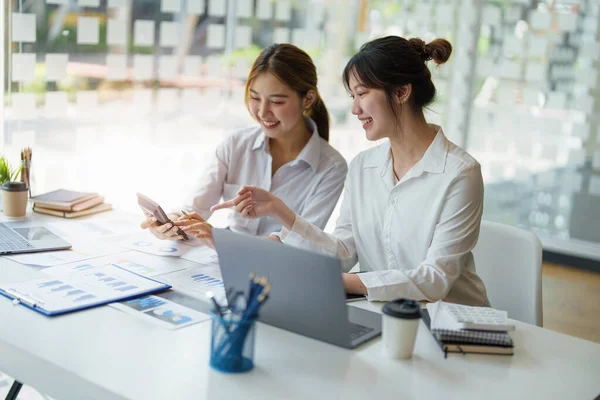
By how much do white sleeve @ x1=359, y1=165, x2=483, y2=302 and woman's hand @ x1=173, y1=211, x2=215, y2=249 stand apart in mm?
495

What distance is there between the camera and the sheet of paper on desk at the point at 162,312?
1450mm

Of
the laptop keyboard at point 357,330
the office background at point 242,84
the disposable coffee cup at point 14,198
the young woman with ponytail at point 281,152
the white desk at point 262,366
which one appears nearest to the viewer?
the white desk at point 262,366

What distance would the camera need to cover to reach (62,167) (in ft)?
14.2

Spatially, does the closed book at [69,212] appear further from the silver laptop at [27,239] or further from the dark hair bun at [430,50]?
the dark hair bun at [430,50]

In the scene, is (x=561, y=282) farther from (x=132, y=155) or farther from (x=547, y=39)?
(x=132, y=155)

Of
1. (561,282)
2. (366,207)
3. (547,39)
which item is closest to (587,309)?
(561,282)

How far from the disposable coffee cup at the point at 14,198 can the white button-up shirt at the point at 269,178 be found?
0.53m

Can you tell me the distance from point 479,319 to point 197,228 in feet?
2.81

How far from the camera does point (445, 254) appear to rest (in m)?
1.75

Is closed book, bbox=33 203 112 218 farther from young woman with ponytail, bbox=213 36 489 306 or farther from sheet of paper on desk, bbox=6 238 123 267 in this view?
young woman with ponytail, bbox=213 36 489 306

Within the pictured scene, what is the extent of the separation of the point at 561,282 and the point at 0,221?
3.24 meters

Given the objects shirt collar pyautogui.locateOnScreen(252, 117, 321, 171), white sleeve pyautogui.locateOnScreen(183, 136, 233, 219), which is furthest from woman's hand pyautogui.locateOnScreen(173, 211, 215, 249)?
shirt collar pyautogui.locateOnScreen(252, 117, 321, 171)

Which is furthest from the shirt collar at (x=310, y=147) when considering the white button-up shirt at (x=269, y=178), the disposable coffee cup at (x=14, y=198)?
the disposable coffee cup at (x=14, y=198)

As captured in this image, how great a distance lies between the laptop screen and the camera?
2.03 meters
